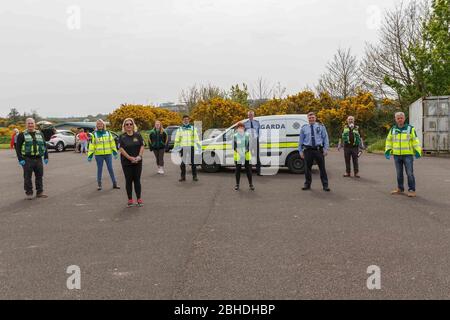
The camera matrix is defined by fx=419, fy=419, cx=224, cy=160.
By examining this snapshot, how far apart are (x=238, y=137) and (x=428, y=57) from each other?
19.4m

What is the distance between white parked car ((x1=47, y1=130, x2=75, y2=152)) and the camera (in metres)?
29.6

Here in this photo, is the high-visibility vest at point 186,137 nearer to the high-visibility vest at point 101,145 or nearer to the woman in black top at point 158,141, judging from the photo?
the woman in black top at point 158,141

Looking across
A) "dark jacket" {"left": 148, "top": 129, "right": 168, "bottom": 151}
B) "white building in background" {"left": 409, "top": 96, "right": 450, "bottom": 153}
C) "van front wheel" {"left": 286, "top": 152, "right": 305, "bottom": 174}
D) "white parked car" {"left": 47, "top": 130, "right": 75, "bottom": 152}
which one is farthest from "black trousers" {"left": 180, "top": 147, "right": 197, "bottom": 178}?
"white parked car" {"left": 47, "top": 130, "right": 75, "bottom": 152}

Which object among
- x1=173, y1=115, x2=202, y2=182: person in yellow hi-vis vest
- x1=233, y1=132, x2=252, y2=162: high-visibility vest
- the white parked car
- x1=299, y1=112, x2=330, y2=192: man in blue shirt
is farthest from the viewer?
the white parked car

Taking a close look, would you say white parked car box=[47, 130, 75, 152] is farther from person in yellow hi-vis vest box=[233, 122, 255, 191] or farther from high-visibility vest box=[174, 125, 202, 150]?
person in yellow hi-vis vest box=[233, 122, 255, 191]

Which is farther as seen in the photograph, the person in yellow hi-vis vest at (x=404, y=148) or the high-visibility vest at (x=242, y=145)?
the high-visibility vest at (x=242, y=145)

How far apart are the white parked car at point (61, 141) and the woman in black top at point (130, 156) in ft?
77.2

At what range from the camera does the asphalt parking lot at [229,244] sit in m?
3.92

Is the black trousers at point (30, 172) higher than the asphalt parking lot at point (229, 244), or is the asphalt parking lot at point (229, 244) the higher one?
the black trousers at point (30, 172)

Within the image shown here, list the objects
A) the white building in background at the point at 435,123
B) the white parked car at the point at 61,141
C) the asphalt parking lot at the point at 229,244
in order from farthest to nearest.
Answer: the white parked car at the point at 61,141
the white building in background at the point at 435,123
the asphalt parking lot at the point at 229,244

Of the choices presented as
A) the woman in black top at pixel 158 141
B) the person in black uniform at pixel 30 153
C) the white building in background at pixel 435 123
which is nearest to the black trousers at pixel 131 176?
the person in black uniform at pixel 30 153

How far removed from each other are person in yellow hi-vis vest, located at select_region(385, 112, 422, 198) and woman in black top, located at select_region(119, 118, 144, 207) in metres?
5.51

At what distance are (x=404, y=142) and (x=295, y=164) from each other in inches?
182

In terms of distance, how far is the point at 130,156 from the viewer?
8156 millimetres
